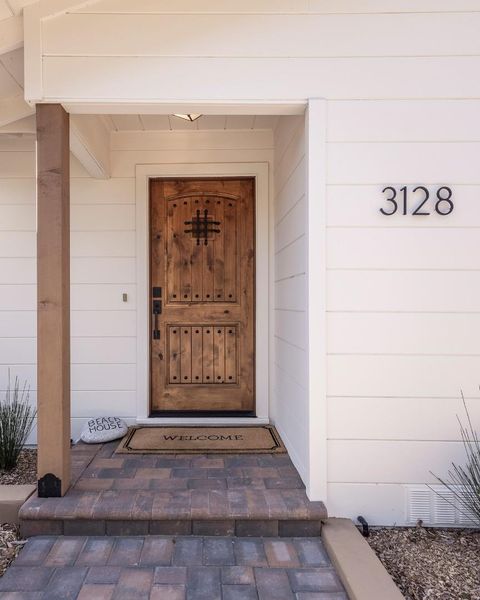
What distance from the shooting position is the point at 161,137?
325 centimetres

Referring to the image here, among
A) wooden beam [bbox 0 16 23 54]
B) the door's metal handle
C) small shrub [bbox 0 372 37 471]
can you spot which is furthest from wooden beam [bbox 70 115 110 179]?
small shrub [bbox 0 372 37 471]

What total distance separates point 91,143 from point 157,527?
91.0 inches

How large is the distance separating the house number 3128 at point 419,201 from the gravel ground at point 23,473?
2.51m

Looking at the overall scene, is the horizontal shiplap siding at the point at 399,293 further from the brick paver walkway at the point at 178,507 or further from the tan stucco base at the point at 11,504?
the tan stucco base at the point at 11,504

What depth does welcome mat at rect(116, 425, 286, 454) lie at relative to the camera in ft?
8.86

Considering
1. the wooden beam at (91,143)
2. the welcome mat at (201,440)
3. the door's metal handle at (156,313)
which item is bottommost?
the welcome mat at (201,440)

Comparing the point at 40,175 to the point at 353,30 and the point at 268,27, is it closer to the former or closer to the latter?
the point at 268,27

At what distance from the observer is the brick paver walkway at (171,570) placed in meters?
1.59

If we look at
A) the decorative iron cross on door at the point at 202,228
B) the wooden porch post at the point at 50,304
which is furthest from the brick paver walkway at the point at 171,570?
the decorative iron cross on door at the point at 202,228

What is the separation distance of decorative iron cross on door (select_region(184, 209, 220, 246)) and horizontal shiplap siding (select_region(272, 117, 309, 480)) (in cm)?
52

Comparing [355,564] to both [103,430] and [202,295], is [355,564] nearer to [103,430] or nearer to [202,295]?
[103,430]

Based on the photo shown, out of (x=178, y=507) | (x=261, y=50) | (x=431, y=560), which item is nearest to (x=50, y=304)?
(x=178, y=507)

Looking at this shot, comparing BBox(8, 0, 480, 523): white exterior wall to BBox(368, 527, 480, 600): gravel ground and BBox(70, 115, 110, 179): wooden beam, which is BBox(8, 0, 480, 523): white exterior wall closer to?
BBox(368, 527, 480, 600): gravel ground

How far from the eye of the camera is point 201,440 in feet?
9.39
